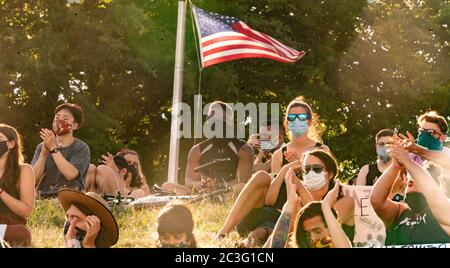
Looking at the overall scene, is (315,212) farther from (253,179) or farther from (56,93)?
(56,93)

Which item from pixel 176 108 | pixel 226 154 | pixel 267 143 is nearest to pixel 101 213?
pixel 226 154

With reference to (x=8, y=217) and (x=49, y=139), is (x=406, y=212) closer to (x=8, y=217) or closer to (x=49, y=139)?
(x=8, y=217)

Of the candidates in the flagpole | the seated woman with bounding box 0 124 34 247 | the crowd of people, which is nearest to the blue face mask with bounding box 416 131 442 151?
the crowd of people

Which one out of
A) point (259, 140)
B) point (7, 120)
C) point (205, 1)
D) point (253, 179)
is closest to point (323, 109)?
point (205, 1)

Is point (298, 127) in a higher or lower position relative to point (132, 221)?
higher

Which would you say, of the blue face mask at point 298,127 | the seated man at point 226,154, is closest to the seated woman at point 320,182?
the blue face mask at point 298,127

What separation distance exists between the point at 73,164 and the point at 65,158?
0.50 feet

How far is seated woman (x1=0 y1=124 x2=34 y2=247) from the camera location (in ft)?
21.9

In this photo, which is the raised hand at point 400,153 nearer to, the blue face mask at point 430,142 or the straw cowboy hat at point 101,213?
the blue face mask at point 430,142

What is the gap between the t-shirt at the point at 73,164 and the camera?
8.84 m

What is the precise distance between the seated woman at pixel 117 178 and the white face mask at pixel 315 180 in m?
3.50

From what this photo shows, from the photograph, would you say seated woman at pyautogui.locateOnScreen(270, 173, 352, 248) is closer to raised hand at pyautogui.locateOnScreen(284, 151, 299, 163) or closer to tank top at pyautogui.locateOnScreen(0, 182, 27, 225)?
raised hand at pyautogui.locateOnScreen(284, 151, 299, 163)

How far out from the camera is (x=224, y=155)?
9016 mm

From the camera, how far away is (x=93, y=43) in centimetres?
2284
